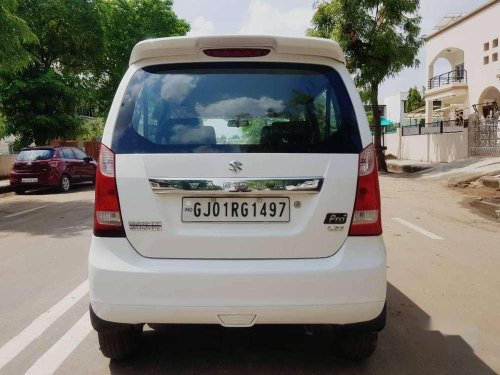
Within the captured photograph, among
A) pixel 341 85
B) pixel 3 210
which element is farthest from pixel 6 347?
pixel 3 210

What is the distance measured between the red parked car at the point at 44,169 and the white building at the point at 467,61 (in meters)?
18.7

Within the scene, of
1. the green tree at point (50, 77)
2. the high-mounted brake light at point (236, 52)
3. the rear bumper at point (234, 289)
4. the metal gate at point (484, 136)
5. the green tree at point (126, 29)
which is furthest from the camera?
the green tree at point (126, 29)

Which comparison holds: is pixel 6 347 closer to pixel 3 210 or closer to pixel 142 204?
pixel 142 204

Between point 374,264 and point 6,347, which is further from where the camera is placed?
point 6,347

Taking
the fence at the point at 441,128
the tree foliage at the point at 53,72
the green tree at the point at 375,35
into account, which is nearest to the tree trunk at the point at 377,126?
the green tree at the point at 375,35

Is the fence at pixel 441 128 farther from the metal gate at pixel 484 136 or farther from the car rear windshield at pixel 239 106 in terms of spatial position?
the car rear windshield at pixel 239 106

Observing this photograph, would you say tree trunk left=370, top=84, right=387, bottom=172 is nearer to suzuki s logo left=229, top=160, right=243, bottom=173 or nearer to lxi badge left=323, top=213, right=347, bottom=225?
lxi badge left=323, top=213, right=347, bottom=225

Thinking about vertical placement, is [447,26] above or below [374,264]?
above

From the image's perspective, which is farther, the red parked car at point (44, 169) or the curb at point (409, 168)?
the curb at point (409, 168)

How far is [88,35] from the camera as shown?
24.1 m

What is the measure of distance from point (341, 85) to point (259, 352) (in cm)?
181

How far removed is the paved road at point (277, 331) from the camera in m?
3.28

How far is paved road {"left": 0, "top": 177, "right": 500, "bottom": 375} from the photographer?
3.28 metres

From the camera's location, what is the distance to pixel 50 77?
74.3 ft
